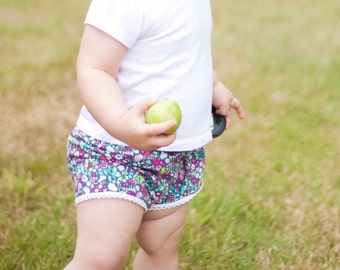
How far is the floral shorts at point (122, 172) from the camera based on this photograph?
60.2 inches

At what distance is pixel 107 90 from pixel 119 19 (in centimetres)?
17

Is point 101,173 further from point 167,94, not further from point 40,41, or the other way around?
point 40,41

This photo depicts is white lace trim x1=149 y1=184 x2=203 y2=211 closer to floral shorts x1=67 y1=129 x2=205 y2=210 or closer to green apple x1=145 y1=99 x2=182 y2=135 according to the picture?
floral shorts x1=67 y1=129 x2=205 y2=210

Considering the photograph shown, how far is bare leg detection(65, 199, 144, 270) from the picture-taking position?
1509 millimetres

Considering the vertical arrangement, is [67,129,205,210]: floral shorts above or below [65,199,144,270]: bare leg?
above

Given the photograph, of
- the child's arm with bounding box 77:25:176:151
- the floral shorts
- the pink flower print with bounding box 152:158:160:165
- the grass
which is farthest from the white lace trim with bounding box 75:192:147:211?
the grass

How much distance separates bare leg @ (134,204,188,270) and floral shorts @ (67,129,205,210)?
0.07m

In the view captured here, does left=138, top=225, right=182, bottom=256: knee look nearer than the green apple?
No

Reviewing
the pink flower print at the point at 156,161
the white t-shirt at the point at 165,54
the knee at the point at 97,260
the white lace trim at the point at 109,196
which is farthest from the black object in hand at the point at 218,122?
the knee at the point at 97,260

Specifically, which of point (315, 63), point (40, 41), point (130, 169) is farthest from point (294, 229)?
point (40, 41)

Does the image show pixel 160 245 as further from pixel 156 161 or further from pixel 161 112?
pixel 161 112

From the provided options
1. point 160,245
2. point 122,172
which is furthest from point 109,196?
point 160,245

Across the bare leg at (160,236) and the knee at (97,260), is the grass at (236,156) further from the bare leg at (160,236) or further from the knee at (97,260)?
the knee at (97,260)

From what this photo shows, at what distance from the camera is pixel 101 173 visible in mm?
1542
